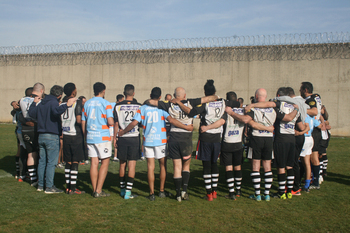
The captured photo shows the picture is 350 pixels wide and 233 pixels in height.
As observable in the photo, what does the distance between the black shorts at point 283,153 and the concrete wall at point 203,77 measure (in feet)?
36.3

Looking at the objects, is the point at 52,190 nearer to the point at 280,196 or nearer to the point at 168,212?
the point at 168,212

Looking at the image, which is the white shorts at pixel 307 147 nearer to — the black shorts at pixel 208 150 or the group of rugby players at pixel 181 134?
the group of rugby players at pixel 181 134

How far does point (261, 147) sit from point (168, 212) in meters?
2.05

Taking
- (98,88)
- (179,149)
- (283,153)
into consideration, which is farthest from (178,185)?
(98,88)

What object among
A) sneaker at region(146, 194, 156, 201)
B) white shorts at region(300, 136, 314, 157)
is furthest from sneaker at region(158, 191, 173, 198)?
white shorts at region(300, 136, 314, 157)

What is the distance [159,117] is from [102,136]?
1110 mm

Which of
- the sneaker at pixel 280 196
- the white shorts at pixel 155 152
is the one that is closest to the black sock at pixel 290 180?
the sneaker at pixel 280 196

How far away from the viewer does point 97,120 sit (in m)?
5.27

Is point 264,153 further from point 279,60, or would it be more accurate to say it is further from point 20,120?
point 279,60

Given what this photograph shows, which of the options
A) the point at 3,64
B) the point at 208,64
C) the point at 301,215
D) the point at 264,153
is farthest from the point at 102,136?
the point at 3,64

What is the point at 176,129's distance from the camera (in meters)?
5.24

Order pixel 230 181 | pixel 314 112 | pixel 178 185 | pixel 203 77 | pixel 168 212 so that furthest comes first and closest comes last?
pixel 203 77 → pixel 314 112 → pixel 230 181 → pixel 178 185 → pixel 168 212

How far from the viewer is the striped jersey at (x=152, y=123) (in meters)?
5.23

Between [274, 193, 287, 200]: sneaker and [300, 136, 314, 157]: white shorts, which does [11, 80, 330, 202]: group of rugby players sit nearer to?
[274, 193, 287, 200]: sneaker
